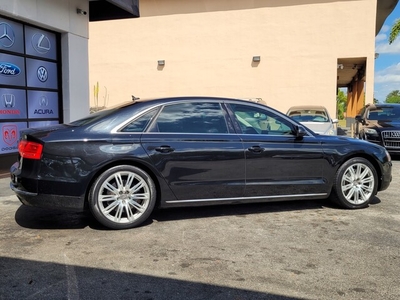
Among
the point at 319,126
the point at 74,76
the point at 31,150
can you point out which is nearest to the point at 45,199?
the point at 31,150

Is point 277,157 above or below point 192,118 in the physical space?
below

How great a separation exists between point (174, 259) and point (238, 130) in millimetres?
1952

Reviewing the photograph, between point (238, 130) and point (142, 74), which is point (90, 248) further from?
point (142, 74)

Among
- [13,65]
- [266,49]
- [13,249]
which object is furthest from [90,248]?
[266,49]

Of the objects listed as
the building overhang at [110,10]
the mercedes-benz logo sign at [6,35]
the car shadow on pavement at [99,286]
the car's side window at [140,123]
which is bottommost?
the car shadow on pavement at [99,286]

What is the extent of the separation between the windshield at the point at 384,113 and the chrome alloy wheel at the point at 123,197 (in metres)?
9.19

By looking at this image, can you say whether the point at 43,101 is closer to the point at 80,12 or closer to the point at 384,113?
the point at 80,12

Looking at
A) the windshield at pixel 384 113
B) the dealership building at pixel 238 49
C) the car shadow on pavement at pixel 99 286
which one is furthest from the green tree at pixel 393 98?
the car shadow on pavement at pixel 99 286

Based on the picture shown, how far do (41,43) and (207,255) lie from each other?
23.3 ft

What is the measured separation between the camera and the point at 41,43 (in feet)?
29.1

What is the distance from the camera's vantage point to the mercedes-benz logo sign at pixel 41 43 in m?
8.66

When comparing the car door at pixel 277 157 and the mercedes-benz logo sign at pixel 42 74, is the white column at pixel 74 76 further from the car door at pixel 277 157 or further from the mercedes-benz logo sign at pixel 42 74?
the car door at pixel 277 157

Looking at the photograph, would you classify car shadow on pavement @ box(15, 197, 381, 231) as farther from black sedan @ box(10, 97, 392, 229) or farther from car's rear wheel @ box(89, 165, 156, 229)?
black sedan @ box(10, 97, 392, 229)


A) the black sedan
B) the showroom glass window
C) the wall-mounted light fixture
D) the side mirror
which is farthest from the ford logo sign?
the side mirror
